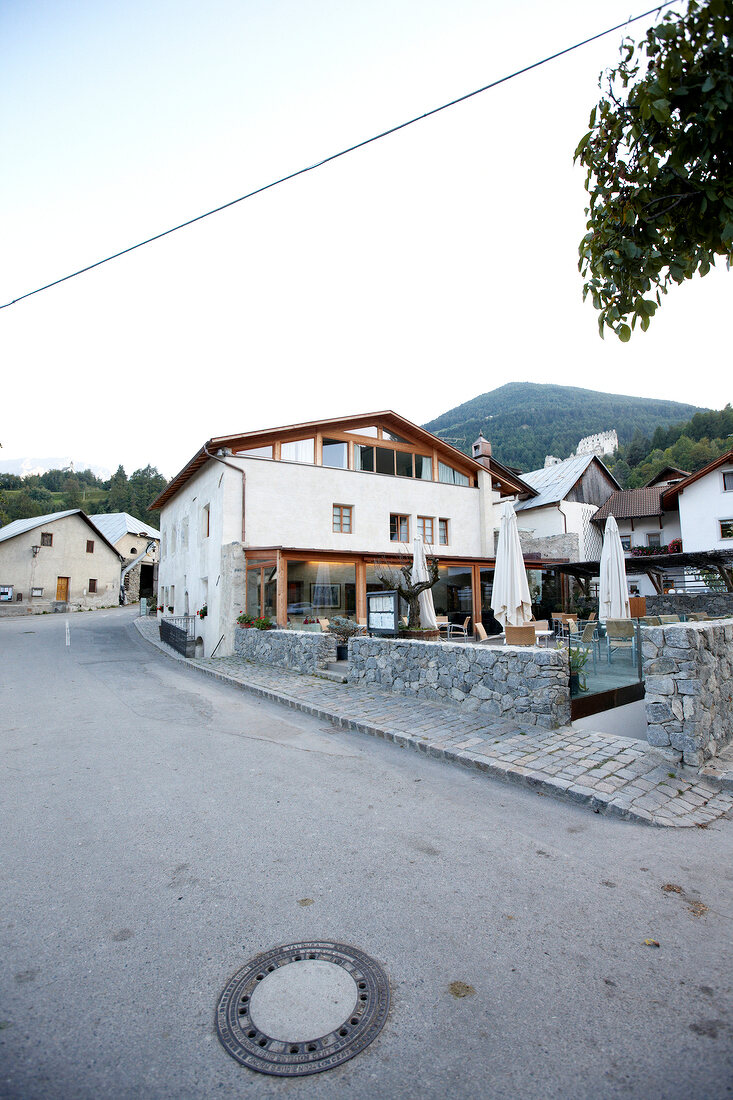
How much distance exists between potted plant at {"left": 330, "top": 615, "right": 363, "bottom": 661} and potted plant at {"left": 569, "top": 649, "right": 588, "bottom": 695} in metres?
6.04

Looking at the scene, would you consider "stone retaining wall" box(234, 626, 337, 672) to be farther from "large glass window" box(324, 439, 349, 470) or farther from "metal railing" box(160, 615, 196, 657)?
"large glass window" box(324, 439, 349, 470)

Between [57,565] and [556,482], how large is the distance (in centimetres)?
3568

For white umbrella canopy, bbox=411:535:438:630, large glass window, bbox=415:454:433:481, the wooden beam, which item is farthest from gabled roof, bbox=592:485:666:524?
the wooden beam

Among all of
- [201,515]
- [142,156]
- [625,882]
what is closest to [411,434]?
[201,515]

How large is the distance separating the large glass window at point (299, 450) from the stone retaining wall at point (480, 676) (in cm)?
1029

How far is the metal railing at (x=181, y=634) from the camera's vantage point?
55.7ft

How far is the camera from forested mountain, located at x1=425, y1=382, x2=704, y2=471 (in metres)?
84.8

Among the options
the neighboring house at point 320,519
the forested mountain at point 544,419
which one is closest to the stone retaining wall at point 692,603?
the neighboring house at point 320,519

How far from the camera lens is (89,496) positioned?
84000mm

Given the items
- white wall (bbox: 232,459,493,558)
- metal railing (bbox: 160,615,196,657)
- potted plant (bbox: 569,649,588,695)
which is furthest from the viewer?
white wall (bbox: 232,459,493,558)

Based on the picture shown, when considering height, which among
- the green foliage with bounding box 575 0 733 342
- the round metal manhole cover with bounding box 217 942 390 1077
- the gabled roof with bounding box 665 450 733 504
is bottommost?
the round metal manhole cover with bounding box 217 942 390 1077

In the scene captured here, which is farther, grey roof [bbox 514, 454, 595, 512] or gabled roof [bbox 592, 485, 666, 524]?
gabled roof [bbox 592, 485, 666, 524]

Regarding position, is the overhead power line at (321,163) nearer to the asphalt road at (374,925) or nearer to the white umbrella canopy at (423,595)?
the asphalt road at (374,925)

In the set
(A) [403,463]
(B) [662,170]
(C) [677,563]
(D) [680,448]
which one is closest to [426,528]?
(A) [403,463]
